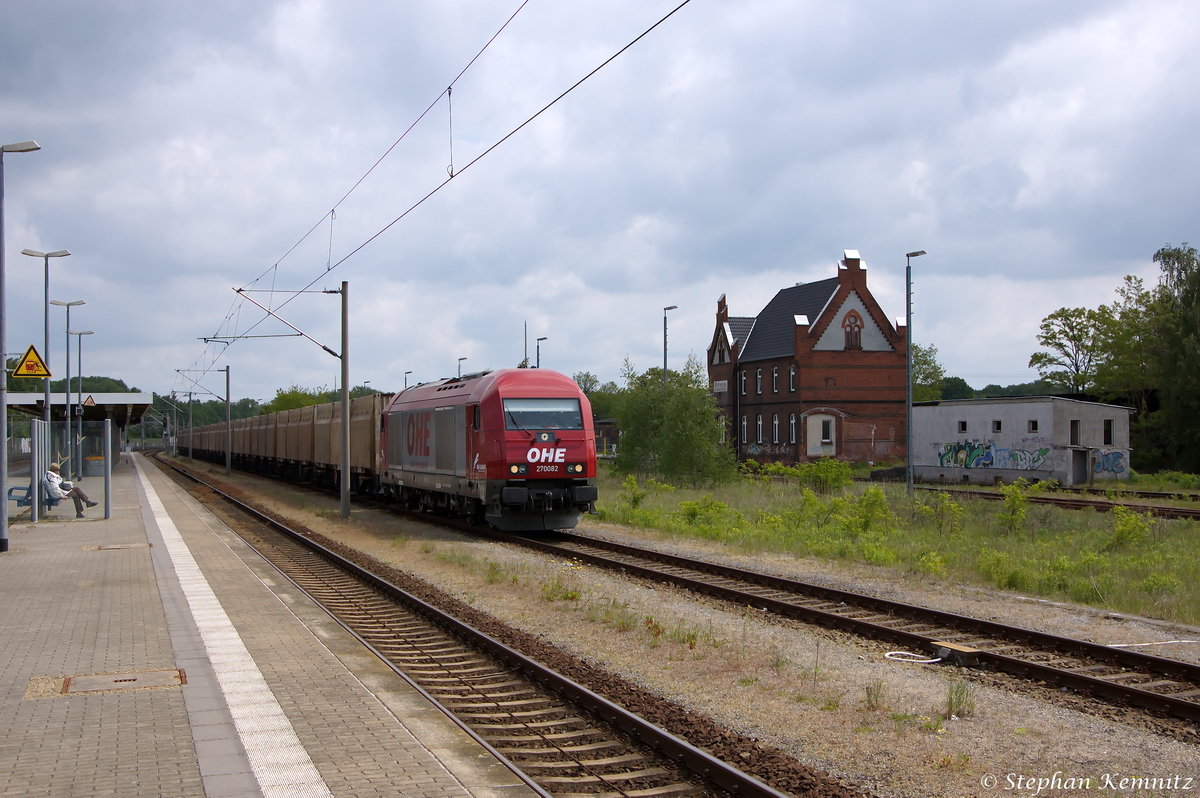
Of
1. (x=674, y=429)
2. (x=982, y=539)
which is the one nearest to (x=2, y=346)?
(x=982, y=539)

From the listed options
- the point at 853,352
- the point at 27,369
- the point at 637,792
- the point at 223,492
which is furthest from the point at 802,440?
the point at 637,792

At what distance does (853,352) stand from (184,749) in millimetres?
53224

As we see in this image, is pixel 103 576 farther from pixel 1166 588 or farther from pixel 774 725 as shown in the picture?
pixel 1166 588

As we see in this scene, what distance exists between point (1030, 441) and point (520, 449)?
95.2 ft

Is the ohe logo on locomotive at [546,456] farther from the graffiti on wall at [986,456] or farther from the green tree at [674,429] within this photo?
the graffiti on wall at [986,456]

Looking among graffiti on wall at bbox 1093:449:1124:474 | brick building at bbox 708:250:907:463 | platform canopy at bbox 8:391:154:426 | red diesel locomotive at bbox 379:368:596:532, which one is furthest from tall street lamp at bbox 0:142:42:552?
brick building at bbox 708:250:907:463

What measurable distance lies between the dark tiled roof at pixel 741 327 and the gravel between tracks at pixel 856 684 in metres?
48.9

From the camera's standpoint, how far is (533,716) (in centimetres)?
725

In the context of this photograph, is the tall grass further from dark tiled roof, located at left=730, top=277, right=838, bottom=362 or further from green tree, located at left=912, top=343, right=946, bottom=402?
green tree, located at left=912, top=343, right=946, bottom=402

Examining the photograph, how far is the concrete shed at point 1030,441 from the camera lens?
128ft

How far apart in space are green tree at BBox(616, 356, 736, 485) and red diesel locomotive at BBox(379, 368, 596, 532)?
1307 cm

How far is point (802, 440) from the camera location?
54.4 metres

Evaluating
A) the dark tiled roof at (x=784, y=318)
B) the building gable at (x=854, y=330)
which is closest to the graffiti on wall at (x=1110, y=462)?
the building gable at (x=854, y=330)

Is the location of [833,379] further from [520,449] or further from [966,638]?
[966,638]
